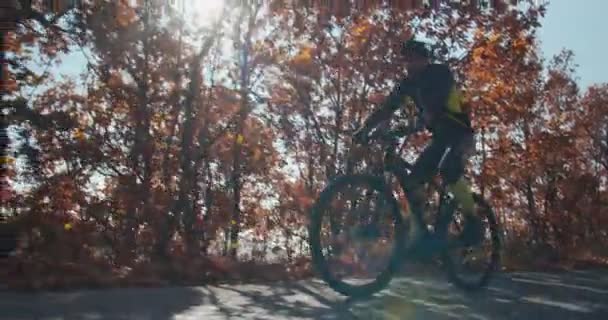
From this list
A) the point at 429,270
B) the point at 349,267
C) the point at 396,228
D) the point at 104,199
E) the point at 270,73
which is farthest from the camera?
the point at 270,73

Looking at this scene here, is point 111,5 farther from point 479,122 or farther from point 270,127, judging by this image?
point 479,122

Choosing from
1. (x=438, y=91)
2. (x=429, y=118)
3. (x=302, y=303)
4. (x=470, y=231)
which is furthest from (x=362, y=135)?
(x=470, y=231)

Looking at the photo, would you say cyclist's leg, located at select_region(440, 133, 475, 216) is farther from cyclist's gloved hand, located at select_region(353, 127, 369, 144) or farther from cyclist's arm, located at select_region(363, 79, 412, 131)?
cyclist's gloved hand, located at select_region(353, 127, 369, 144)

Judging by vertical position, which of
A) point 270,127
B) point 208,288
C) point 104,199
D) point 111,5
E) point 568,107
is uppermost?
point 568,107

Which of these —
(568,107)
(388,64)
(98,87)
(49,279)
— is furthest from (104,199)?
(568,107)

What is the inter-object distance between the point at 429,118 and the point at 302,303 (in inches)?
65.9

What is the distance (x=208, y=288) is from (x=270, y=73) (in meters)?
11.6

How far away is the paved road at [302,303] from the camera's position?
4258mm

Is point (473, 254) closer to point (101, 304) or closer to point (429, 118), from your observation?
point (429, 118)

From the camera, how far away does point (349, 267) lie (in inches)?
219

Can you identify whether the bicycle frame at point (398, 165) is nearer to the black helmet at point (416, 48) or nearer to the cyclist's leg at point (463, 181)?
the cyclist's leg at point (463, 181)

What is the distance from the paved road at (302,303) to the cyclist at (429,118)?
0.67 metres

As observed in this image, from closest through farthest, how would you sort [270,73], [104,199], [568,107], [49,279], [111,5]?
[49,279], [111,5], [104,199], [270,73], [568,107]

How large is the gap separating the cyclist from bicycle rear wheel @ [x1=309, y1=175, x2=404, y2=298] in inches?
9.3
